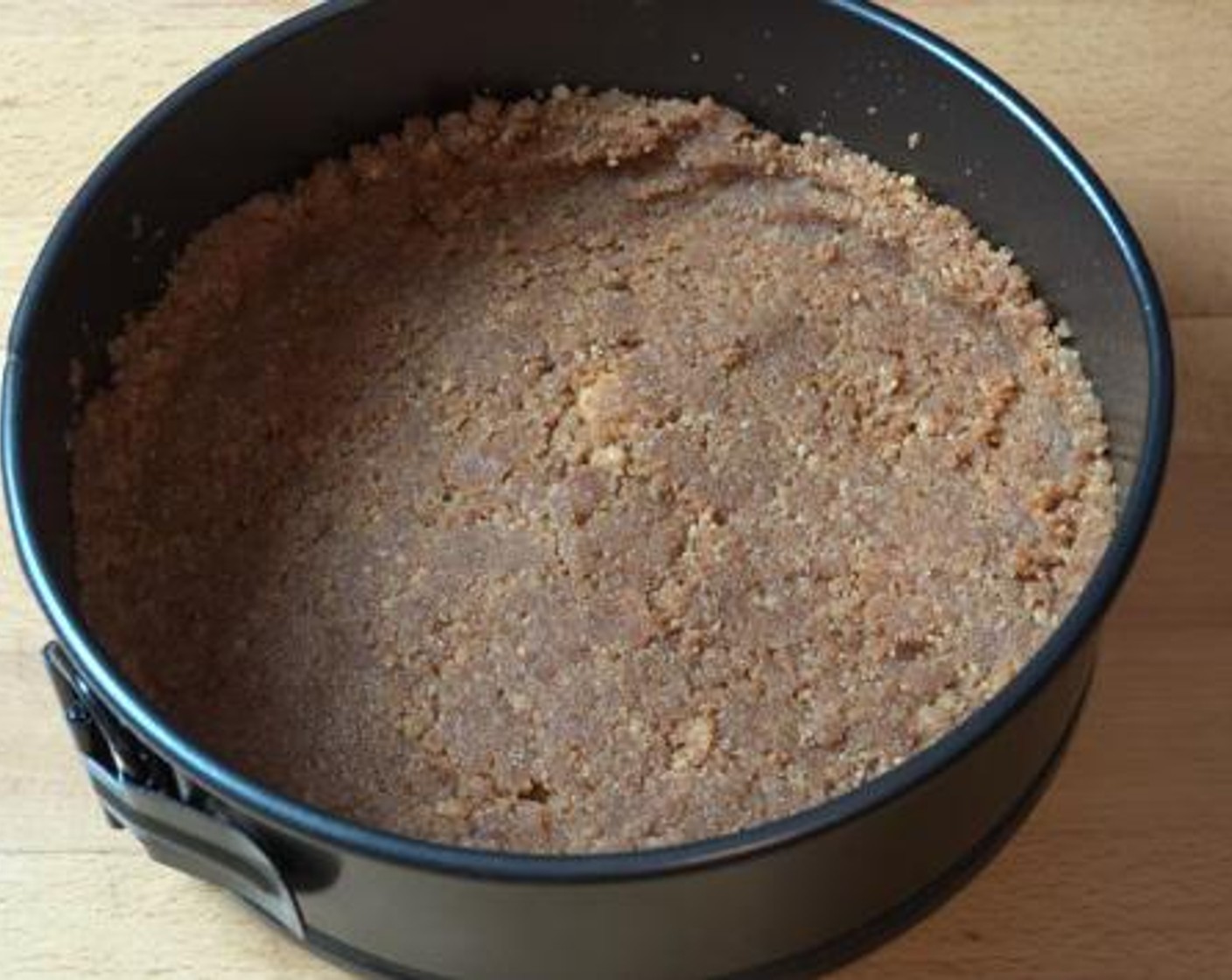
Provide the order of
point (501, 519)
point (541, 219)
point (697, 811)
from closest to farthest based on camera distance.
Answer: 1. point (697, 811)
2. point (501, 519)
3. point (541, 219)

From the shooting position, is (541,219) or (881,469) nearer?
(881,469)

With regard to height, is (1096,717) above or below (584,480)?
below

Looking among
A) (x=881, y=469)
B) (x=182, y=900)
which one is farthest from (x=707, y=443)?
(x=182, y=900)

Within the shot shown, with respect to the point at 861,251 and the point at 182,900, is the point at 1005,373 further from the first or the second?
the point at 182,900
